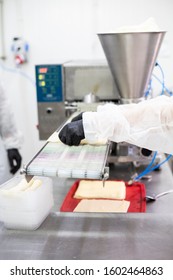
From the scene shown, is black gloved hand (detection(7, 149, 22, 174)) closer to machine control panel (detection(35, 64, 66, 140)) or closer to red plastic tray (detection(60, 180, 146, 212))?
machine control panel (detection(35, 64, 66, 140))

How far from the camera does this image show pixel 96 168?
0.91m

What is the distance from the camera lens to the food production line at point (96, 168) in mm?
863

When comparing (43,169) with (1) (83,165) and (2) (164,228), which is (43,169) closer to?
(1) (83,165)

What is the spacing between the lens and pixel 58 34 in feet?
8.11

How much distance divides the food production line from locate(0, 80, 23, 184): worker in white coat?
0.93ft

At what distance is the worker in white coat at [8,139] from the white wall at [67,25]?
29.0 inches

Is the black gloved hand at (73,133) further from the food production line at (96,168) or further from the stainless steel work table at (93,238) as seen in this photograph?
the stainless steel work table at (93,238)

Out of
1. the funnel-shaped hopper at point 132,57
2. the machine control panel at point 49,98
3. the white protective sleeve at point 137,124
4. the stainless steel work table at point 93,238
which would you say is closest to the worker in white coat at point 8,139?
the machine control panel at point 49,98

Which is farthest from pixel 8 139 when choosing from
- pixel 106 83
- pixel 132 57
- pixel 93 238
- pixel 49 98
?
pixel 93 238

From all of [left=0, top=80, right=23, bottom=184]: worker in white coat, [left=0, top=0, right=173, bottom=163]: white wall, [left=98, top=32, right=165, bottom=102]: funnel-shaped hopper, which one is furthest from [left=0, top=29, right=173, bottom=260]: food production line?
[left=0, top=0, right=173, bottom=163]: white wall

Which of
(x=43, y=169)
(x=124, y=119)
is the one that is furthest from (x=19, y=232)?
(x=124, y=119)

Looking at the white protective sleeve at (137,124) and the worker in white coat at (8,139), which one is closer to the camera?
the white protective sleeve at (137,124)

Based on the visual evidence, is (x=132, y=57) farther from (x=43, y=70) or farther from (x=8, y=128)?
(x=8, y=128)

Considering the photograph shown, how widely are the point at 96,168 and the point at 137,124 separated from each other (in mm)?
176
